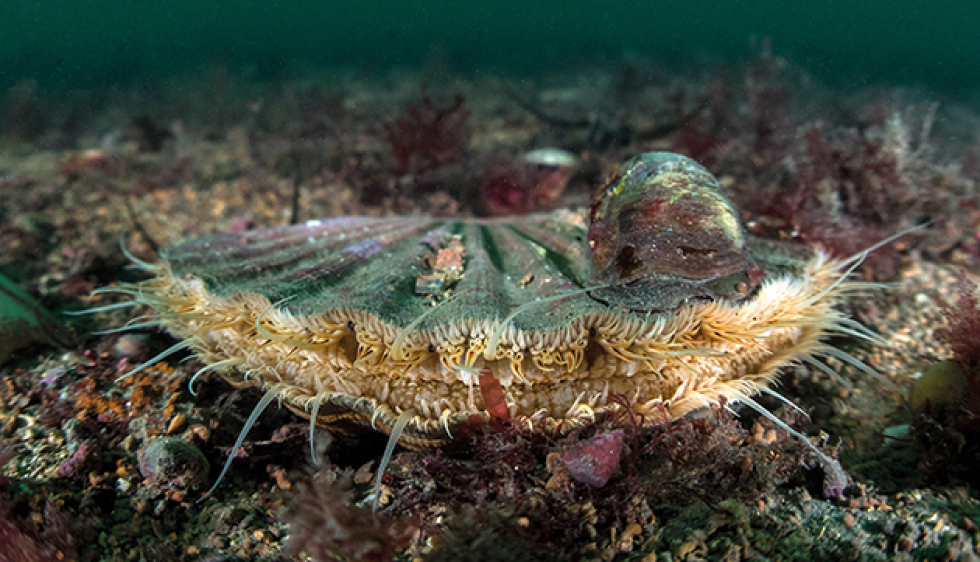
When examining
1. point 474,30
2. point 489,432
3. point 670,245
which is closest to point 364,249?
point 489,432

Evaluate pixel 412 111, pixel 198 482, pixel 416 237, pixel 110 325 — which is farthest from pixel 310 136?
pixel 198 482

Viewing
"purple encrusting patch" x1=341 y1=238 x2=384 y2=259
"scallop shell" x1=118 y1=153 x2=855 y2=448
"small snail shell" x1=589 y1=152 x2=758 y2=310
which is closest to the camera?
"scallop shell" x1=118 y1=153 x2=855 y2=448

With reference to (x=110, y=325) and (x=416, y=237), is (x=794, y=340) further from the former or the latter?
(x=110, y=325)

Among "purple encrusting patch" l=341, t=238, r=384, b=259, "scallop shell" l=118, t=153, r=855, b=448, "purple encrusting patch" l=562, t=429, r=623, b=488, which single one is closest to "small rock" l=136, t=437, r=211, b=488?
"scallop shell" l=118, t=153, r=855, b=448

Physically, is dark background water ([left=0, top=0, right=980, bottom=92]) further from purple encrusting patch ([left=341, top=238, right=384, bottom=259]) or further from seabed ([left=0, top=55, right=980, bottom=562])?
purple encrusting patch ([left=341, top=238, right=384, bottom=259])

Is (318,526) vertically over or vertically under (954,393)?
over
